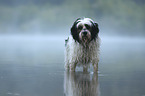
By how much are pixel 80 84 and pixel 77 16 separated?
68.2 meters

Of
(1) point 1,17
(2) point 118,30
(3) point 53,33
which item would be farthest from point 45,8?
(2) point 118,30

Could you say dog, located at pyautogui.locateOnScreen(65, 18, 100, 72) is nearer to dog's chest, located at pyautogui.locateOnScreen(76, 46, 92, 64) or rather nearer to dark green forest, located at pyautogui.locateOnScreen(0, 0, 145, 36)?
dog's chest, located at pyautogui.locateOnScreen(76, 46, 92, 64)

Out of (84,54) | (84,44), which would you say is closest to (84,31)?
(84,44)

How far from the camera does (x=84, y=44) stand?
8969mm

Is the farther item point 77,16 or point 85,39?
point 77,16

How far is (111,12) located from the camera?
73.7 m

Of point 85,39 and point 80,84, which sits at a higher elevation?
point 85,39

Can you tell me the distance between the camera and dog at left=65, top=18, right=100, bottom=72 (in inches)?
342

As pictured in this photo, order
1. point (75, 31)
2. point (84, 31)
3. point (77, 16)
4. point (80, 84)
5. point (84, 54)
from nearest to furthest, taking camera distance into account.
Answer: point (80, 84)
point (84, 31)
point (75, 31)
point (84, 54)
point (77, 16)

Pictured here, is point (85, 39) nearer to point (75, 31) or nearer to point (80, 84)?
point (75, 31)

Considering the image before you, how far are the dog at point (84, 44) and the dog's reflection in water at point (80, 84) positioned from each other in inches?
12.2

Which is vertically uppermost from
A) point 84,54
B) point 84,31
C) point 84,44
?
point 84,31

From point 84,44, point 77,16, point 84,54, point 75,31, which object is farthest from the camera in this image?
point 77,16

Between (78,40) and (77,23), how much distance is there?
39 centimetres
